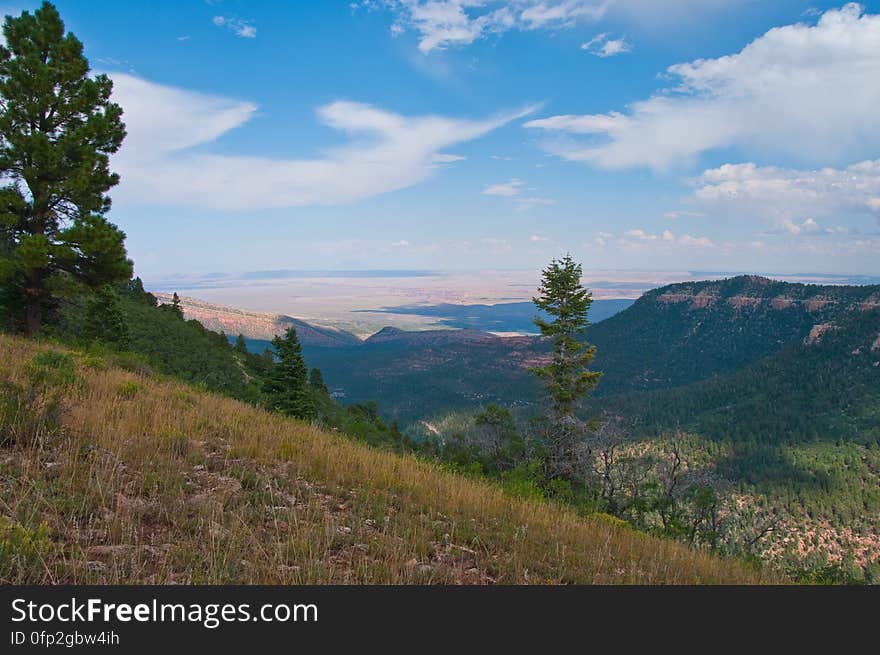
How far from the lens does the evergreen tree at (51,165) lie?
12.9m

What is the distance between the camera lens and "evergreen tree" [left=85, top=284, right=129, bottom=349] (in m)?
22.9

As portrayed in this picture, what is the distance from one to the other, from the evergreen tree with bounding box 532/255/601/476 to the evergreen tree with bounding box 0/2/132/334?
16605mm

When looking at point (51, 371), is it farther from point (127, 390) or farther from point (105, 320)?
point (105, 320)

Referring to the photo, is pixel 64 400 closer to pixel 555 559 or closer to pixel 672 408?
pixel 555 559

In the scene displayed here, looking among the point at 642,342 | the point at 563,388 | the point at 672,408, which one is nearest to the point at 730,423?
the point at 672,408

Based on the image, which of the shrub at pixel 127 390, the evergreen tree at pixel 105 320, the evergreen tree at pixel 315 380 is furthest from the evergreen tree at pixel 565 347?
the evergreen tree at pixel 315 380

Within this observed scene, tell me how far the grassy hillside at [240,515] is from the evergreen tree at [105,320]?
18054 millimetres

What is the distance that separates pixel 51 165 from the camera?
1307cm

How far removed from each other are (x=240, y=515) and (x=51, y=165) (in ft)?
47.4

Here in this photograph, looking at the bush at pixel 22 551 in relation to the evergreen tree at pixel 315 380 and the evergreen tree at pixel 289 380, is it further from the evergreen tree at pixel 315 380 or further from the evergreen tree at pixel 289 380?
the evergreen tree at pixel 315 380

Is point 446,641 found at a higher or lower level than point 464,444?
higher

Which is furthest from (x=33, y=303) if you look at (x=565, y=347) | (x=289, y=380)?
(x=565, y=347)

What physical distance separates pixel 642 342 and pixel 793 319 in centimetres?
5152

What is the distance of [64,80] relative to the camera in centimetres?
1349
